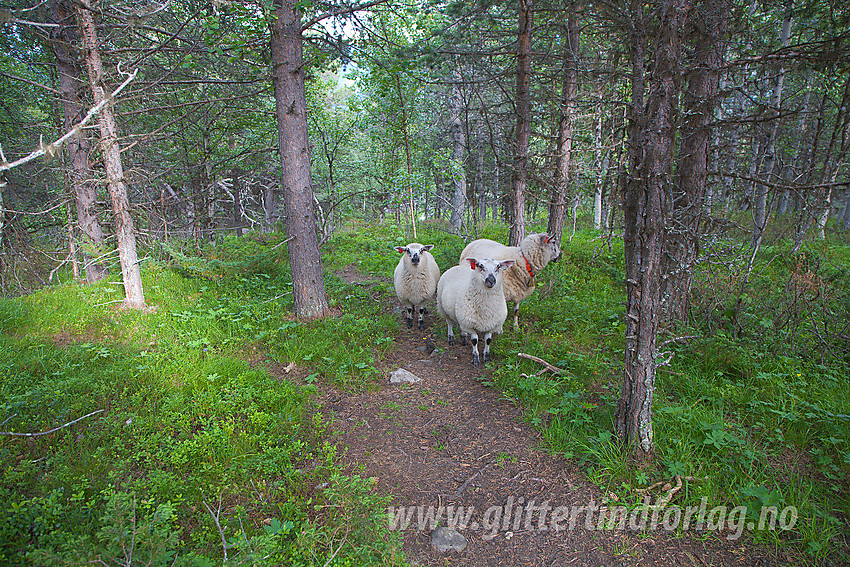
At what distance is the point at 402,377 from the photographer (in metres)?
5.88

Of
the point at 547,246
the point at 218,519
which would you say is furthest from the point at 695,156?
the point at 218,519

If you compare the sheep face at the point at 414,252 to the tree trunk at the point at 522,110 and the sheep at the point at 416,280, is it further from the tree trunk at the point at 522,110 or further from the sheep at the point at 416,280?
the tree trunk at the point at 522,110

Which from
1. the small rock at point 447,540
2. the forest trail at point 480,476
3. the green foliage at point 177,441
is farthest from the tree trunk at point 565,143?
the small rock at point 447,540

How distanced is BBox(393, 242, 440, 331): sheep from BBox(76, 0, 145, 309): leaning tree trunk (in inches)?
199

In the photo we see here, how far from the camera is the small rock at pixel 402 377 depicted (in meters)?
5.80

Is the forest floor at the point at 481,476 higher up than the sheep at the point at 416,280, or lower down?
lower down

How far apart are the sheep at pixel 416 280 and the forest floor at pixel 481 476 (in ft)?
6.73

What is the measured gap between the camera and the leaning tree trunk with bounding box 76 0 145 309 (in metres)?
6.87

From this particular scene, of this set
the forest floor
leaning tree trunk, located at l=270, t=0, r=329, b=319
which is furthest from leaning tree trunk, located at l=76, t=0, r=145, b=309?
the forest floor

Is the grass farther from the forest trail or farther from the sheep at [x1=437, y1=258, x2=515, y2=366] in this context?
the sheep at [x1=437, y1=258, x2=515, y2=366]

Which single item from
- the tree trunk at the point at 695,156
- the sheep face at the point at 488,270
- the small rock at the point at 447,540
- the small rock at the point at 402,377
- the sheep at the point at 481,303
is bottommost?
the small rock at the point at 447,540

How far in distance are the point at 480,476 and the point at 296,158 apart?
19.6 feet

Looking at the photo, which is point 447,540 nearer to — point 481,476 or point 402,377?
point 481,476

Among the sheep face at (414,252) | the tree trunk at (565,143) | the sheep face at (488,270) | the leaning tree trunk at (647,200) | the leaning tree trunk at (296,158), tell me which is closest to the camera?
the leaning tree trunk at (647,200)
